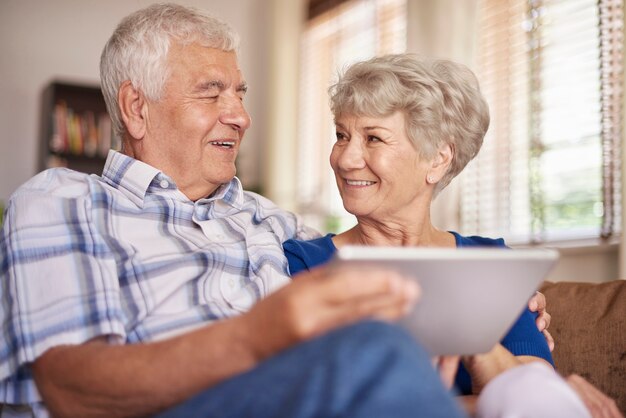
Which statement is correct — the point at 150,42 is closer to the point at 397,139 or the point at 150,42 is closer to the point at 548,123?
the point at 397,139

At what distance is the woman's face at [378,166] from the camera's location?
70.1 inches

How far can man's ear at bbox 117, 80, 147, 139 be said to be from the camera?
5.73 feet

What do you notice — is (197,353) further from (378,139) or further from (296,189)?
(296,189)

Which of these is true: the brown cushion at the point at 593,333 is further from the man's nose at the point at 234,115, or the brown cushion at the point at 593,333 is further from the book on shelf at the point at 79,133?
the book on shelf at the point at 79,133

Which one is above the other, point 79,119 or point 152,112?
point 79,119

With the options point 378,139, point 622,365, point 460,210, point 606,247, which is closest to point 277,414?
point 378,139

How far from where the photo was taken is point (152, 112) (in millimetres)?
1740

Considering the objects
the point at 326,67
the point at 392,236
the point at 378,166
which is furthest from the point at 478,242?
the point at 326,67

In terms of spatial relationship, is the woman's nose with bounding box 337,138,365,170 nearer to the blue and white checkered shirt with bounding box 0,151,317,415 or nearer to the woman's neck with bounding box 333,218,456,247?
the woman's neck with bounding box 333,218,456,247

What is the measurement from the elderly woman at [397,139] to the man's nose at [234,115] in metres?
0.23

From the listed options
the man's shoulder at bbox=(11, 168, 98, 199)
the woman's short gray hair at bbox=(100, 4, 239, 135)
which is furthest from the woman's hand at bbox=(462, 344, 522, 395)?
the woman's short gray hair at bbox=(100, 4, 239, 135)

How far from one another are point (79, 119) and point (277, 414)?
4.26 m

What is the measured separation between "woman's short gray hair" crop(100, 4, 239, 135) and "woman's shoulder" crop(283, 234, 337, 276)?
0.47m

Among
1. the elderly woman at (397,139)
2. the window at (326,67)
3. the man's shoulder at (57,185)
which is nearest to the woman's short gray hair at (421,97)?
the elderly woman at (397,139)
